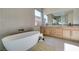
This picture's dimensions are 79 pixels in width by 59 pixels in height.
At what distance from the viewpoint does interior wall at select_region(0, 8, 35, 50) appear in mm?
1370

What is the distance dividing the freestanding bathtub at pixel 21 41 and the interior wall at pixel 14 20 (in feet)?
0.27

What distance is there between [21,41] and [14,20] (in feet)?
1.00

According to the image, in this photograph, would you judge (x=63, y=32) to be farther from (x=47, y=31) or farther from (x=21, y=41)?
(x=21, y=41)

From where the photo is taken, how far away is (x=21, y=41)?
1374 millimetres

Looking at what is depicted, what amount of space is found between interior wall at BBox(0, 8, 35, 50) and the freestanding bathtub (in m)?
0.08

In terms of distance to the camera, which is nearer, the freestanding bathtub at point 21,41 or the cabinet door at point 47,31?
the freestanding bathtub at point 21,41

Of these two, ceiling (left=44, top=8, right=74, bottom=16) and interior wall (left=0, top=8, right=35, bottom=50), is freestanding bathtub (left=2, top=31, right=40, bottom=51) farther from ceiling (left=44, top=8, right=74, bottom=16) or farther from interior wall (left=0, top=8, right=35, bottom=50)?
ceiling (left=44, top=8, right=74, bottom=16)

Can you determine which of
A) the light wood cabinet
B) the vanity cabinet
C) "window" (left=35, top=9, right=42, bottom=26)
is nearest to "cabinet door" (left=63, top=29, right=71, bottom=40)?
the vanity cabinet

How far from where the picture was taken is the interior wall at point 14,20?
1.37m

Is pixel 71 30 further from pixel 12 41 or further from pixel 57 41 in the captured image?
pixel 12 41

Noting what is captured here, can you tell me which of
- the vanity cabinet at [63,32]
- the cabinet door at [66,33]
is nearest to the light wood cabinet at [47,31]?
the vanity cabinet at [63,32]

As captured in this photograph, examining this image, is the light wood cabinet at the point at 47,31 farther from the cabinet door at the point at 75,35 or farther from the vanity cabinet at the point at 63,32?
the cabinet door at the point at 75,35
